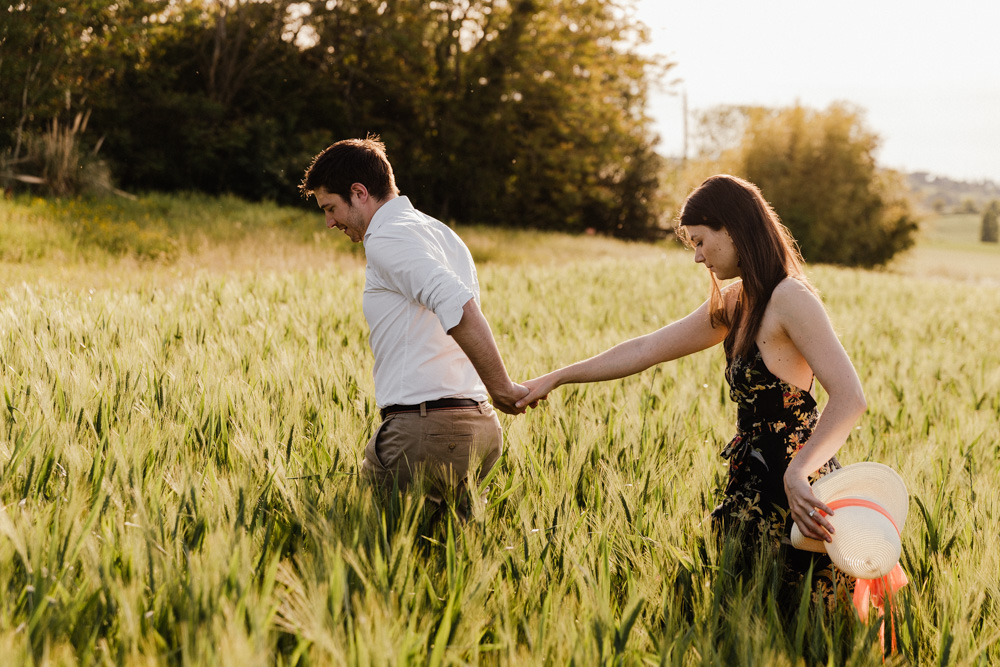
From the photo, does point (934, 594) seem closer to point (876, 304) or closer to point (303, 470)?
point (303, 470)

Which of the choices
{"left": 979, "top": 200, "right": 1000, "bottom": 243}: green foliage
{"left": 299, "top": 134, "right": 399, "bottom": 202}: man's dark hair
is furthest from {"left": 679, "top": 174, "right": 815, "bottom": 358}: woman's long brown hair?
{"left": 979, "top": 200, "right": 1000, "bottom": 243}: green foliage

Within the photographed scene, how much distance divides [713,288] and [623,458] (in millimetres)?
800

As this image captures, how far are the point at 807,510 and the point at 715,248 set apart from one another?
88 centimetres

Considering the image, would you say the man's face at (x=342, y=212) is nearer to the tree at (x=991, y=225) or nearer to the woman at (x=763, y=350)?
the woman at (x=763, y=350)

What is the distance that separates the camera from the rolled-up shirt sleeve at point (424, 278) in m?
2.09

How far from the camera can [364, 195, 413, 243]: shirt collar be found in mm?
2305

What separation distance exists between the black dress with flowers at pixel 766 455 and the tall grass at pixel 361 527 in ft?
0.48

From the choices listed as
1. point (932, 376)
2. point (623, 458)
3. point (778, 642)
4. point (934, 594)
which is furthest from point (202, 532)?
point (932, 376)

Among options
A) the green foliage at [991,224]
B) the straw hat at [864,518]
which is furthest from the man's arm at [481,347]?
the green foliage at [991,224]

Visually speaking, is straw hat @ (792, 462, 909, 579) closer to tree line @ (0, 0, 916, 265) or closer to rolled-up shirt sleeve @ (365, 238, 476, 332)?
rolled-up shirt sleeve @ (365, 238, 476, 332)

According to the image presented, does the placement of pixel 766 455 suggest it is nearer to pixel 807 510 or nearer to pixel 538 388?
pixel 807 510

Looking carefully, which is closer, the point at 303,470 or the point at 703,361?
the point at 303,470

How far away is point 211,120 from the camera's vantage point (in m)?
18.1

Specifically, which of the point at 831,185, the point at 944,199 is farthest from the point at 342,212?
the point at 944,199
